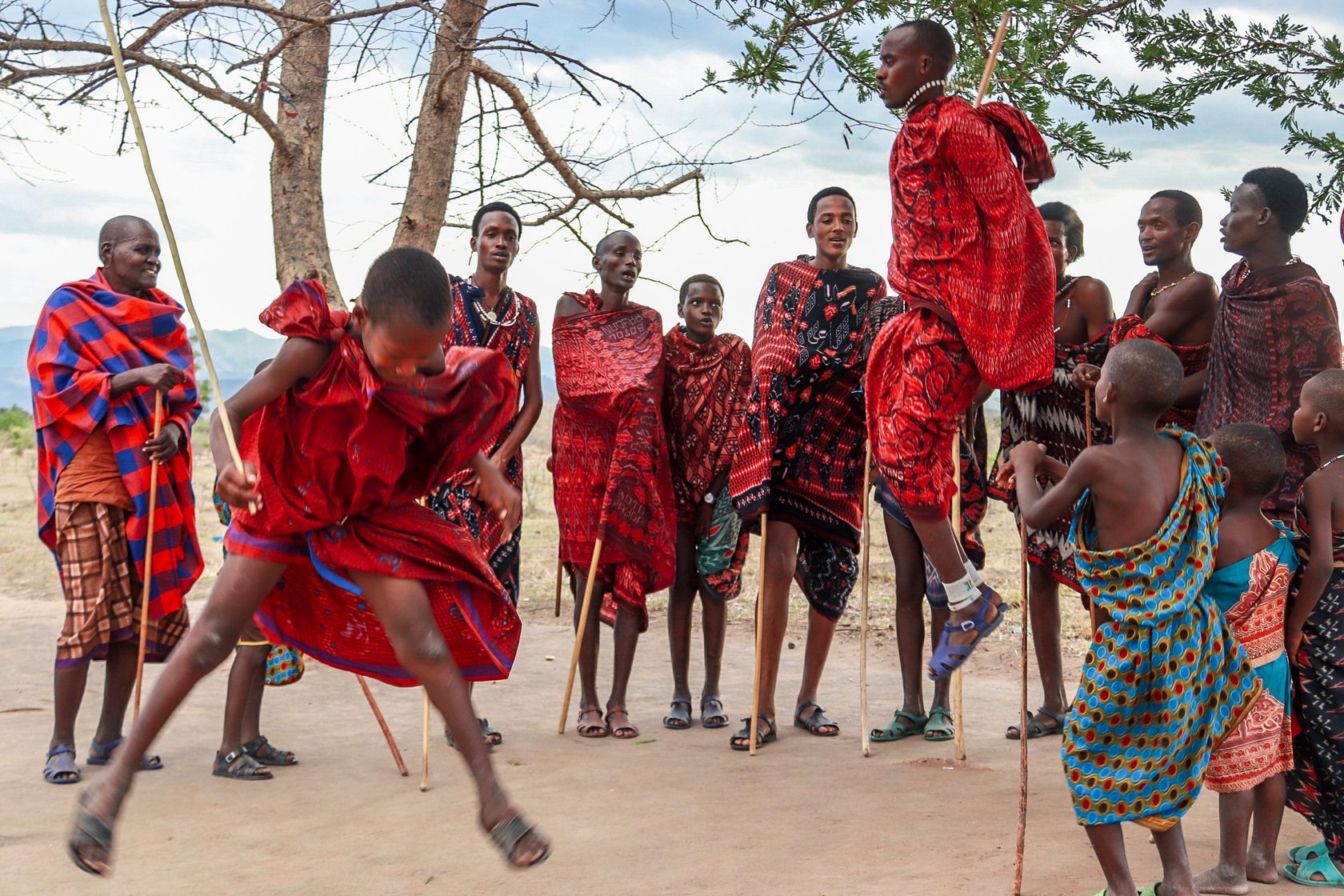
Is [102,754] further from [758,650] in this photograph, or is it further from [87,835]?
[758,650]

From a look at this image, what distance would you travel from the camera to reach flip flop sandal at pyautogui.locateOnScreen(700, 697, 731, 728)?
259 inches

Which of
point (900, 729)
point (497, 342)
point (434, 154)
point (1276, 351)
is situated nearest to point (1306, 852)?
point (1276, 351)

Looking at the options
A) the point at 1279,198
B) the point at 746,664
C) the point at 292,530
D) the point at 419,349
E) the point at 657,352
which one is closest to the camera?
the point at 419,349

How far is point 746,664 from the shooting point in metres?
8.26

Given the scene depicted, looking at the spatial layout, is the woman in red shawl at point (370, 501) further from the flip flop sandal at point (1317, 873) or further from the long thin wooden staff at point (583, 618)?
the flip flop sandal at point (1317, 873)

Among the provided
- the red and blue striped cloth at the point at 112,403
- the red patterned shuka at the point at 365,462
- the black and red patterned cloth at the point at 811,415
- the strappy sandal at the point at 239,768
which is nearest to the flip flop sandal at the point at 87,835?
the red patterned shuka at the point at 365,462

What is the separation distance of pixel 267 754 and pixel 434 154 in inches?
146

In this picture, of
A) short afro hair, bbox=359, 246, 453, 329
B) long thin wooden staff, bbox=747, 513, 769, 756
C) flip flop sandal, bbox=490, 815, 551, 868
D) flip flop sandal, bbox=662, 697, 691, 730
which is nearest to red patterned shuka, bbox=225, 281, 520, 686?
short afro hair, bbox=359, 246, 453, 329

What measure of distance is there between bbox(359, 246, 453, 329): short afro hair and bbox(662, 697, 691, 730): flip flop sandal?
3.46 meters

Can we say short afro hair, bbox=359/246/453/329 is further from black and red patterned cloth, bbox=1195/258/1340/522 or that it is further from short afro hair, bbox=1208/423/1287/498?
black and red patterned cloth, bbox=1195/258/1340/522

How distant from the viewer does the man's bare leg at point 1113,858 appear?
12.1ft

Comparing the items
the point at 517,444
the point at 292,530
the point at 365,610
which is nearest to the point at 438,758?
the point at 517,444

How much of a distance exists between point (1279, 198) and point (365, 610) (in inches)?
149

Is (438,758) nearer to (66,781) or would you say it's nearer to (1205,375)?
(66,781)
